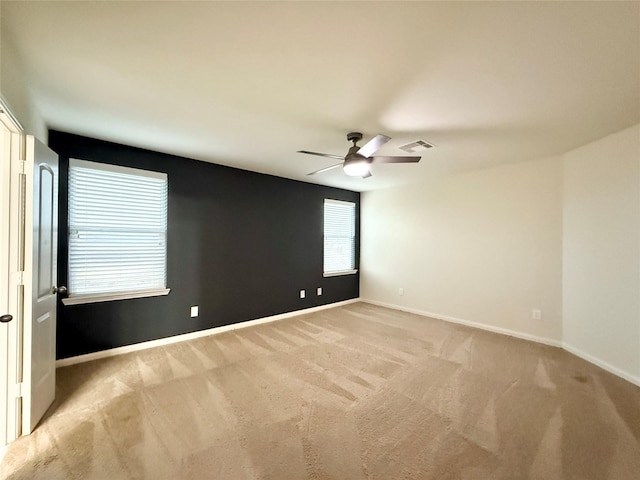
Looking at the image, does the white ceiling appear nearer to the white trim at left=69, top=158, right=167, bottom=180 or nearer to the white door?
the white trim at left=69, top=158, right=167, bottom=180

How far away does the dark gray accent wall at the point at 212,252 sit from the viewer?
114 inches

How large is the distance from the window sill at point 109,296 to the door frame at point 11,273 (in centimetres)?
125

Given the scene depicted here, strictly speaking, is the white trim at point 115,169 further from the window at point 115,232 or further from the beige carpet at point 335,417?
the beige carpet at point 335,417

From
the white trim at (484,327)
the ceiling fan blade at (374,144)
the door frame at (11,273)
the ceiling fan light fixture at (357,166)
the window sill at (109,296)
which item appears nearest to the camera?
the door frame at (11,273)

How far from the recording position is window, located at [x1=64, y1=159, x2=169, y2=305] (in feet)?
9.34

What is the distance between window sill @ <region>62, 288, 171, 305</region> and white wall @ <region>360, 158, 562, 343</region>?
3.93m

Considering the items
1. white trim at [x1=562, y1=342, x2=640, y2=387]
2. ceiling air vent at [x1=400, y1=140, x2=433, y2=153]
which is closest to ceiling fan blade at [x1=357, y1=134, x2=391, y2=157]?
ceiling air vent at [x1=400, y1=140, x2=433, y2=153]

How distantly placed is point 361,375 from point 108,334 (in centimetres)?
286

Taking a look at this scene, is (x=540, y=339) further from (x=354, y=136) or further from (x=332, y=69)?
(x=332, y=69)

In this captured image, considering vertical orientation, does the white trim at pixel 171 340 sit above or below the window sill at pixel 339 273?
below

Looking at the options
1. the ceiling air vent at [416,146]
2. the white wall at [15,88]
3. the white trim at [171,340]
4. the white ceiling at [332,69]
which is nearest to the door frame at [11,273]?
the white wall at [15,88]

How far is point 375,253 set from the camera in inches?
220

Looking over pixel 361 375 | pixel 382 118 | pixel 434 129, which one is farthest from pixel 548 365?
pixel 382 118

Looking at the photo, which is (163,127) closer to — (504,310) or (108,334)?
(108,334)
